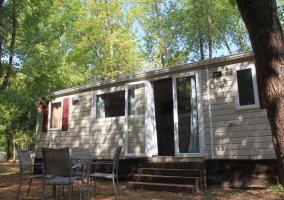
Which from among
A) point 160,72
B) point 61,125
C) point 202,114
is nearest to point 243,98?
point 202,114

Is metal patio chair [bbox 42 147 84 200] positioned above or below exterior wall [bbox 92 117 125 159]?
below

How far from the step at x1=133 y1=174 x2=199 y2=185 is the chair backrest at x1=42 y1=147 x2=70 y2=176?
2.37 m

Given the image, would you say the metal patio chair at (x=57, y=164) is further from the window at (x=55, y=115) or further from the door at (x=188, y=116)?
the window at (x=55, y=115)

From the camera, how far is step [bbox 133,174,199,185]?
5.13 meters

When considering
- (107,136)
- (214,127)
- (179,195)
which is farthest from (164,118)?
(179,195)

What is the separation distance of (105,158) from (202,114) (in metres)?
3.03

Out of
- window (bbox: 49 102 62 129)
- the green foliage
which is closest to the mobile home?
window (bbox: 49 102 62 129)

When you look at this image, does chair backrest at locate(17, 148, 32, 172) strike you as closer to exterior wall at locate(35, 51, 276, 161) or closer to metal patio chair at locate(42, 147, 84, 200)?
metal patio chair at locate(42, 147, 84, 200)

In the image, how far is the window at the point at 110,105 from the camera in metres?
7.16

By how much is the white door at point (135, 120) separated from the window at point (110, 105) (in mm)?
309

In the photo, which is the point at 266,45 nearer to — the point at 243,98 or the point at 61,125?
the point at 243,98

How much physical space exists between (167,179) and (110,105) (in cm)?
285

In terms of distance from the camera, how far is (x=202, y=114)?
19.0 feet

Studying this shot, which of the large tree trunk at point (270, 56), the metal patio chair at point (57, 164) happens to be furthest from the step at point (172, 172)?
the large tree trunk at point (270, 56)
